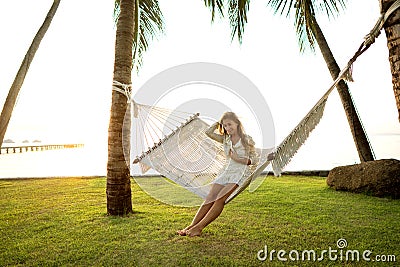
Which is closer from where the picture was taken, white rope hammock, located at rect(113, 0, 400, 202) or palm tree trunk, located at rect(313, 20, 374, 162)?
white rope hammock, located at rect(113, 0, 400, 202)

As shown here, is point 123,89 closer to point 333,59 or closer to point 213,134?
point 213,134

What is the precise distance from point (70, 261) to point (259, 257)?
937 millimetres

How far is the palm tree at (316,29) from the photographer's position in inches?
144

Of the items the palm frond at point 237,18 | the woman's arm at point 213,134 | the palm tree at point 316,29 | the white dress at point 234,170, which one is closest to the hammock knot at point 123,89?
the woman's arm at point 213,134

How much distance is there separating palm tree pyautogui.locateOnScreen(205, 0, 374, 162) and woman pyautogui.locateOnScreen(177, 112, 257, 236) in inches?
76.6

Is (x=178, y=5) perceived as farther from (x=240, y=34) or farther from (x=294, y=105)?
(x=294, y=105)

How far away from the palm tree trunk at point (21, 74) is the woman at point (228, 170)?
2.39 m

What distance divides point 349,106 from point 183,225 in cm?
257

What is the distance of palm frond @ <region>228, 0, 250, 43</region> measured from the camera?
3709 millimetres

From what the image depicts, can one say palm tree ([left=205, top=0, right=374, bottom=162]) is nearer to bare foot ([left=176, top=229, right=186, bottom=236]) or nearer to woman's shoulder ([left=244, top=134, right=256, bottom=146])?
woman's shoulder ([left=244, top=134, right=256, bottom=146])

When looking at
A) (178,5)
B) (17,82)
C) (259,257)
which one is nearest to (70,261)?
(259,257)

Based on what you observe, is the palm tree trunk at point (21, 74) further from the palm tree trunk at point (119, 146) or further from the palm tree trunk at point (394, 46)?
the palm tree trunk at point (394, 46)

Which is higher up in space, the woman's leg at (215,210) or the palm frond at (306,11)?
the palm frond at (306,11)

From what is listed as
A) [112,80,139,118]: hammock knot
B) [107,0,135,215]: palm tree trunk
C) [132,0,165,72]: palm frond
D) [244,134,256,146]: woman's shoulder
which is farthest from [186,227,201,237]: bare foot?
[132,0,165,72]: palm frond
